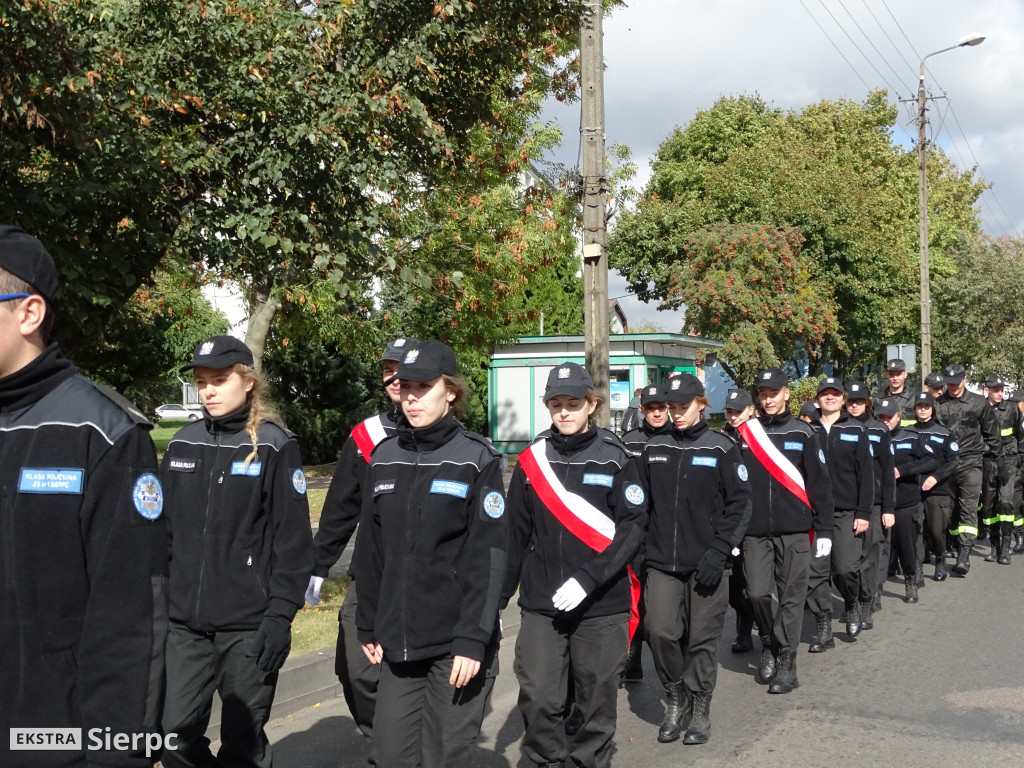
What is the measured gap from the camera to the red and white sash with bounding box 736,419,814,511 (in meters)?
7.54

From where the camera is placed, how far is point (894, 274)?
125ft

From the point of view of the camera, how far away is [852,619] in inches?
348

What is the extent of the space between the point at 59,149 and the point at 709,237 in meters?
24.7

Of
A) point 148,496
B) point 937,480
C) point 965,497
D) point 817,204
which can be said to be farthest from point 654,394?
point 817,204

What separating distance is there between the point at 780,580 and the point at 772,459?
2.82 feet

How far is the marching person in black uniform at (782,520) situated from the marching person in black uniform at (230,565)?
3921mm

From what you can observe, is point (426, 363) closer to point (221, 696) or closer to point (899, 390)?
point (221, 696)

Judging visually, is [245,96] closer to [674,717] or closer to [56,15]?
[56,15]

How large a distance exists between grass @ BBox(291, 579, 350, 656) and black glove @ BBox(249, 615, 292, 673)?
8.50ft

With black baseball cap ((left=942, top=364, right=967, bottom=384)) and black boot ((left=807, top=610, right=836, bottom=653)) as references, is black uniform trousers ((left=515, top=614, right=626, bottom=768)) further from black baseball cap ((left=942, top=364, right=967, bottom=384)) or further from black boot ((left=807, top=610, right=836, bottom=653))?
black baseball cap ((left=942, top=364, right=967, bottom=384))

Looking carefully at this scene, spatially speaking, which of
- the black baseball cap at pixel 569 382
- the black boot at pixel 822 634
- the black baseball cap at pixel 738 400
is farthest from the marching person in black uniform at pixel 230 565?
the black boot at pixel 822 634

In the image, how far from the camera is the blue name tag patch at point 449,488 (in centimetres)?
409

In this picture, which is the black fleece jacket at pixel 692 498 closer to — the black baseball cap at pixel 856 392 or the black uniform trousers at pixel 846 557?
the black uniform trousers at pixel 846 557

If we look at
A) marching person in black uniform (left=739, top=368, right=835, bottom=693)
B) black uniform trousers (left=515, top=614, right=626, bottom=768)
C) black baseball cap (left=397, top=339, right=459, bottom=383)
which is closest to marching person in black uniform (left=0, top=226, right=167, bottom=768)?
black baseball cap (left=397, top=339, right=459, bottom=383)
